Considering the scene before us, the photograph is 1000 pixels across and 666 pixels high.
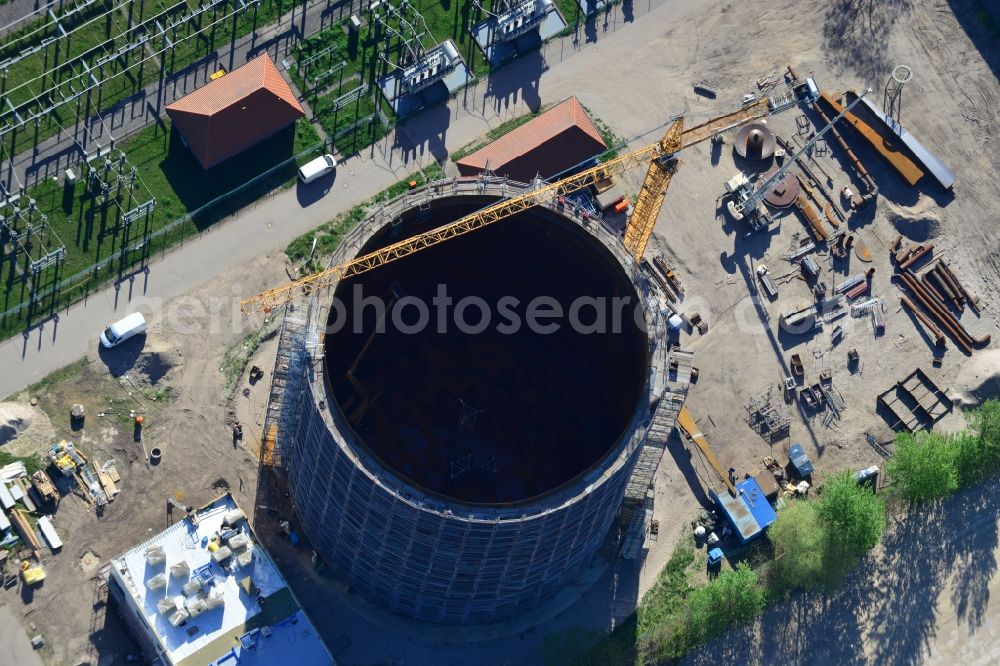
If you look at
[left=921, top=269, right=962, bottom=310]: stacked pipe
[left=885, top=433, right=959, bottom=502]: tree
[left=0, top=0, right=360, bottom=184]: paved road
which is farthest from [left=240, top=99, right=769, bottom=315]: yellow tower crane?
[left=885, top=433, right=959, bottom=502]: tree

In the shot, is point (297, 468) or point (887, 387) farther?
point (887, 387)

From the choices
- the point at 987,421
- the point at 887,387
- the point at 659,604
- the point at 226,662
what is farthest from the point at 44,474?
the point at 987,421

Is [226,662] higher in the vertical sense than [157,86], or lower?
lower

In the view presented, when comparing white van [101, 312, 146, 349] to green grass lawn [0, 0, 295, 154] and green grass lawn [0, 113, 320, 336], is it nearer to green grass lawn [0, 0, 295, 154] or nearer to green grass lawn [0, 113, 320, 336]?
green grass lawn [0, 113, 320, 336]

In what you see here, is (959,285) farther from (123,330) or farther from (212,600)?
(123,330)

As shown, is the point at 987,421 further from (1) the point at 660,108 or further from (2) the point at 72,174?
(2) the point at 72,174

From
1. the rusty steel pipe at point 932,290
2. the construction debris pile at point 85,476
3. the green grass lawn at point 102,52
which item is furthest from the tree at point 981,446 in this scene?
the construction debris pile at point 85,476

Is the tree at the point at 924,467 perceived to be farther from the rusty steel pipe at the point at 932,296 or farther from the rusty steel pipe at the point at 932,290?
the rusty steel pipe at the point at 932,290

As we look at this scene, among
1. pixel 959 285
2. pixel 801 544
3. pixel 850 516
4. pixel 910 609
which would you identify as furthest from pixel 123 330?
pixel 959 285
